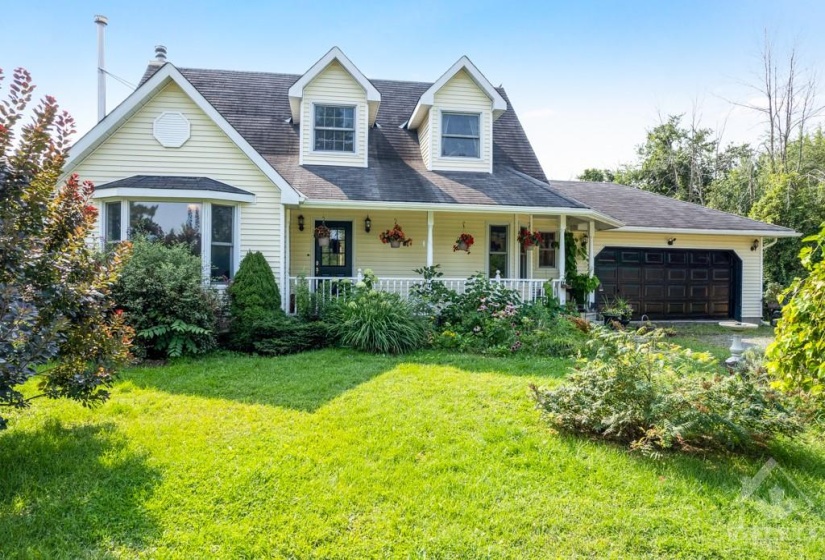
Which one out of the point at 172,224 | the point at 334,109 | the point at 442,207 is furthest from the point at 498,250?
the point at 172,224

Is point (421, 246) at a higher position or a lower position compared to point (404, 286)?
higher

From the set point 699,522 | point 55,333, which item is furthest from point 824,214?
point 55,333

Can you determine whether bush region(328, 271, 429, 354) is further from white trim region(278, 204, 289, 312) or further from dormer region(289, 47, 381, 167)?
dormer region(289, 47, 381, 167)

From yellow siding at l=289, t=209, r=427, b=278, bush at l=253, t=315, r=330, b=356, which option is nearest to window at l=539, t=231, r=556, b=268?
yellow siding at l=289, t=209, r=427, b=278

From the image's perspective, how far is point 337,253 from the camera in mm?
11711

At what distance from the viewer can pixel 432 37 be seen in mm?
11312

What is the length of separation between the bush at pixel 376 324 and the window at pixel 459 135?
5.15 metres

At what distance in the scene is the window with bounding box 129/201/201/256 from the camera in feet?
28.1

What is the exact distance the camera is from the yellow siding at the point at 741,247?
1371 centimetres

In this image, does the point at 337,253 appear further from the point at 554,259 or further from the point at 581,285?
the point at 581,285

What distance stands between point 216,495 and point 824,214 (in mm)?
21249

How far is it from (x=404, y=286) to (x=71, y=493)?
8.14 metres

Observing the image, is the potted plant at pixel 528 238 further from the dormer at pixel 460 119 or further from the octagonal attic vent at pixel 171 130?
the octagonal attic vent at pixel 171 130

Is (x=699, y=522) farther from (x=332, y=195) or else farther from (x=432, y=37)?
(x=432, y=37)
